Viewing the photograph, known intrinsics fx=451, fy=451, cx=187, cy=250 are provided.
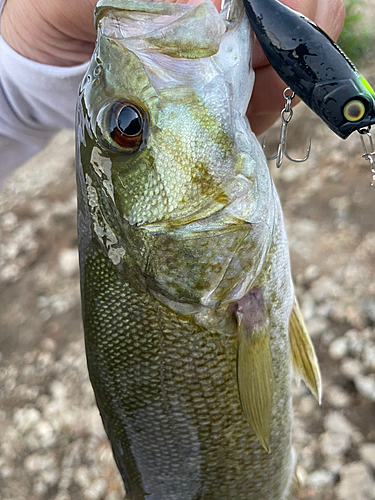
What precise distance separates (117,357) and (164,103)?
2.41ft

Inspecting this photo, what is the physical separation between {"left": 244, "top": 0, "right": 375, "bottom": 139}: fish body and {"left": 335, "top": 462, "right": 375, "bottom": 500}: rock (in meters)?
1.92

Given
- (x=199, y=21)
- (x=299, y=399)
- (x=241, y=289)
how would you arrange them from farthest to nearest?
1. (x=299, y=399)
2. (x=241, y=289)
3. (x=199, y=21)

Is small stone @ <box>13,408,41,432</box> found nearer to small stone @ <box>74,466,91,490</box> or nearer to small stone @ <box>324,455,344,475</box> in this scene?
Result: small stone @ <box>74,466,91,490</box>

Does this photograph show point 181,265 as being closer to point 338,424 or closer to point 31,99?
point 31,99

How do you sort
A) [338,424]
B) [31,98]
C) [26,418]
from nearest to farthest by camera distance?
[31,98] < [338,424] < [26,418]

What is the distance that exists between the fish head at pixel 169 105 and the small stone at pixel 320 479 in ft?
6.22

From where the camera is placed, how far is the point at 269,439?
4.76 feet

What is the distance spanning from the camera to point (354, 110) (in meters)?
0.97

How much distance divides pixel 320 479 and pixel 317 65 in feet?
6.98

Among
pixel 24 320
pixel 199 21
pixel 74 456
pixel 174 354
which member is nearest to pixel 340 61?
pixel 199 21

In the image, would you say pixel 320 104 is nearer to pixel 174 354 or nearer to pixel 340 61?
pixel 340 61

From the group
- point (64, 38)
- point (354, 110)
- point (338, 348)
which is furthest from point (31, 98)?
point (338, 348)

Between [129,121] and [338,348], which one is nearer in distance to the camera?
[129,121]

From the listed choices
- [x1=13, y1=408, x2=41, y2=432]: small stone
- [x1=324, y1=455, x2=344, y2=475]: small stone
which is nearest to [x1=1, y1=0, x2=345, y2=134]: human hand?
[x1=324, y1=455, x2=344, y2=475]: small stone
